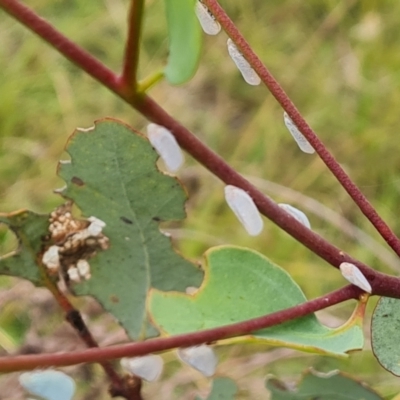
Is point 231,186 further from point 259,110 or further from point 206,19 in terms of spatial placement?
point 259,110

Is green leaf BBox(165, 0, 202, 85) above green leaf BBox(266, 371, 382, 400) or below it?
above

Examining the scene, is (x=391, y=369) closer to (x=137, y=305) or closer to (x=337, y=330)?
(x=337, y=330)

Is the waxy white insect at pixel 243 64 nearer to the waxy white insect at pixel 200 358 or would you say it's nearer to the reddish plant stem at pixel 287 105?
the reddish plant stem at pixel 287 105

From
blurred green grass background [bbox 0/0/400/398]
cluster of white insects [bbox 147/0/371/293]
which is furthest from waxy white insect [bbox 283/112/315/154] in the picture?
blurred green grass background [bbox 0/0/400/398]

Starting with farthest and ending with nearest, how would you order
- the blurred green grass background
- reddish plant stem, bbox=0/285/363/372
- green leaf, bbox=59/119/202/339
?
1. the blurred green grass background
2. green leaf, bbox=59/119/202/339
3. reddish plant stem, bbox=0/285/363/372

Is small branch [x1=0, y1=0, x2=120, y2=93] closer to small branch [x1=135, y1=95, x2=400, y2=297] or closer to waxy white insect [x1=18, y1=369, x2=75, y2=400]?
small branch [x1=135, y1=95, x2=400, y2=297]

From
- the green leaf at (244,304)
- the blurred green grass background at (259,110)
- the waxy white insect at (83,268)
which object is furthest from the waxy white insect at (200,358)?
the blurred green grass background at (259,110)

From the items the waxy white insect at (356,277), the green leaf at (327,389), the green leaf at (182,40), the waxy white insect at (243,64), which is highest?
the green leaf at (182,40)

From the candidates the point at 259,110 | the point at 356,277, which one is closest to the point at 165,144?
the point at 356,277
